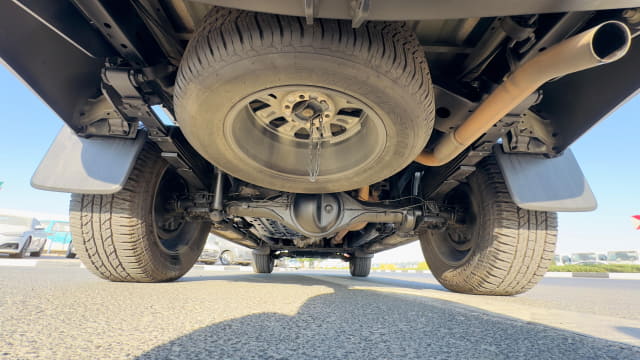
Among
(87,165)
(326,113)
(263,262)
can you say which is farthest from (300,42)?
(263,262)

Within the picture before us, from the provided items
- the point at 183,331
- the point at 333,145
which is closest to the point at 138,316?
the point at 183,331

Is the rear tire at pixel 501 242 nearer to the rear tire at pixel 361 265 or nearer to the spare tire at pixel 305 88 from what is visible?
the spare tire at pixel 305 88

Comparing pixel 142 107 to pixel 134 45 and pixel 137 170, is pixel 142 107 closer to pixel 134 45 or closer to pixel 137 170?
pixel 134 45

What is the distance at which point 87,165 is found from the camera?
5.15ft

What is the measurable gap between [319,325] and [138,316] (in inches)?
20.4

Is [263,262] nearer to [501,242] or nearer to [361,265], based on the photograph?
[361,265]

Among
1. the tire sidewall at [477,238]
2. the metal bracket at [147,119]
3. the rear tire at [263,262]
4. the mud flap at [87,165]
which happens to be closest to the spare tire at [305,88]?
the metal bracket at [147,119]

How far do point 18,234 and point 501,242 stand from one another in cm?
895

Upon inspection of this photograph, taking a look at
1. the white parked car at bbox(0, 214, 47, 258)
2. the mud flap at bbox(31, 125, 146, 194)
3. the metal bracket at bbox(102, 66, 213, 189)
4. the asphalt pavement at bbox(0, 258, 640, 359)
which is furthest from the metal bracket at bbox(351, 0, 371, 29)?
the white parked car at bbox(0, 214, 47, 258)

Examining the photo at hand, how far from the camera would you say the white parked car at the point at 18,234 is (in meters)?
6.55

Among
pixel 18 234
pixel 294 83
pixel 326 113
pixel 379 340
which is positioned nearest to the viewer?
pixel 379 340

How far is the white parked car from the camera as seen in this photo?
655 centimetres

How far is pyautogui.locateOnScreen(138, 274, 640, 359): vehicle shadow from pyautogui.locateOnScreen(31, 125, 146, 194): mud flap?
3.56ft

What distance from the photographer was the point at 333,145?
157 centimetres
